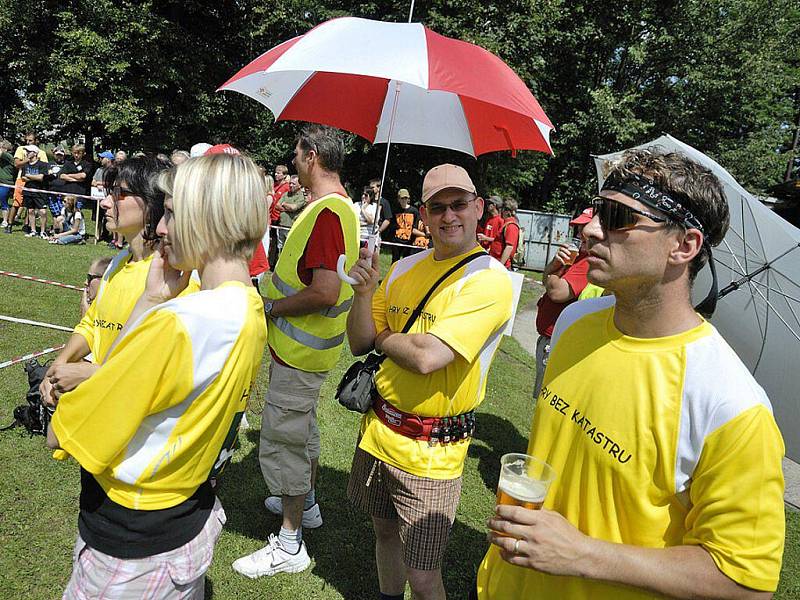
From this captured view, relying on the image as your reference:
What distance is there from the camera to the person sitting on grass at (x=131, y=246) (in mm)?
2588

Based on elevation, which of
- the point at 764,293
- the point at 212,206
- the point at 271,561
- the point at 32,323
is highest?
the point at 212,206

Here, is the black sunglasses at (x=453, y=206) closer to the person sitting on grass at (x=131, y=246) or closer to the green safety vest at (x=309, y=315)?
the green safety vest at (x=309, y=315)

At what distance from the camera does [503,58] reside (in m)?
18.0

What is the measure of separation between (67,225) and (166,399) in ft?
43.8

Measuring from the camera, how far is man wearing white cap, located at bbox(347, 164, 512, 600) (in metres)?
2.39

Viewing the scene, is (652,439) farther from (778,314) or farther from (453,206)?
(778,314)

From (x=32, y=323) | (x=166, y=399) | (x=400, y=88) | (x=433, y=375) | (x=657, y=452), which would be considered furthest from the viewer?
(x=32, y=323)

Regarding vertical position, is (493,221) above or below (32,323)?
above

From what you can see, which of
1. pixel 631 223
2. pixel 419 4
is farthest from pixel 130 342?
pixel 419 4

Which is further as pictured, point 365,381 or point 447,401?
point 365,381

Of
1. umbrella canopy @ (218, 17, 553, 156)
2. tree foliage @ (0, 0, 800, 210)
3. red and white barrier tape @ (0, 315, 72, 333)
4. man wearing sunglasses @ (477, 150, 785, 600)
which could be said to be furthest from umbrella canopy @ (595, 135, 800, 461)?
tree foliage @ (0, 0, 800, 210)

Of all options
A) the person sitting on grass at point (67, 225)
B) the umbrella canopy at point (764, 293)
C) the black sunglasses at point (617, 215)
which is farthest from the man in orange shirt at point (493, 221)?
the person sitting on grass at point (67, 225)

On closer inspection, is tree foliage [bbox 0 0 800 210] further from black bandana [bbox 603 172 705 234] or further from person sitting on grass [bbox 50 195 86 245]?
black bandana [bbox 603 172 705 234]

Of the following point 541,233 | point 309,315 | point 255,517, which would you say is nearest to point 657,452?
point 309,315
